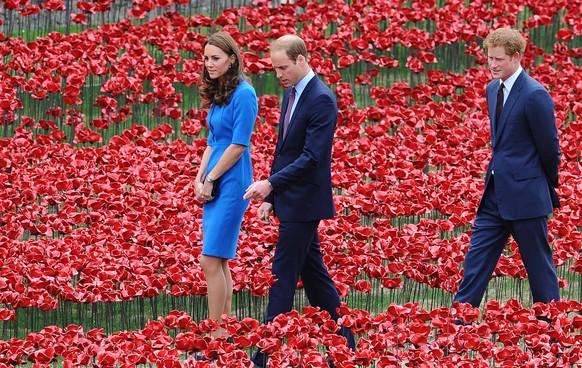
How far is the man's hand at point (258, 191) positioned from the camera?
27.4 ft

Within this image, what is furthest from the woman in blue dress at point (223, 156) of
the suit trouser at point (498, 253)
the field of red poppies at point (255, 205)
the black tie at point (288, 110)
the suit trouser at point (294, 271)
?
the suit trouser at point (498, 253)

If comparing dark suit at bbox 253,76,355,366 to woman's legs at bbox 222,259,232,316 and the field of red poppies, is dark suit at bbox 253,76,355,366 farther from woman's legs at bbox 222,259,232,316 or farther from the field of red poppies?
the field of red poppies

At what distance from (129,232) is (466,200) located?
9.63ft

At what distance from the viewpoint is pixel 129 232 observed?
10250mm

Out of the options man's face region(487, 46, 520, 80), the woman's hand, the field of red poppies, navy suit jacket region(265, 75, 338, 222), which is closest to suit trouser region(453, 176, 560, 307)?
the field of red poppies

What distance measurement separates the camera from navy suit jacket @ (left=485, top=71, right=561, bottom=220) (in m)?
8.66

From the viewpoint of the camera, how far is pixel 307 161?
27.4ft

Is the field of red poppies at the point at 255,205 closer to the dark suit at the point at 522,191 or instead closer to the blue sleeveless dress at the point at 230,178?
the dark suit at the point at 522,191

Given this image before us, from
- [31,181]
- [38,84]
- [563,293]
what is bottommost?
[563,293]

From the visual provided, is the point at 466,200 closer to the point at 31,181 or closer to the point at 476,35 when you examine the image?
the point at 31,181

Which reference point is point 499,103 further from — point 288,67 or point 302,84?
point 288,67

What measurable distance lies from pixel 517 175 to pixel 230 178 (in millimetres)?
1832

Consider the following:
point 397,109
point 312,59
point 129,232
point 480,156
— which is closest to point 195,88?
point 312,59

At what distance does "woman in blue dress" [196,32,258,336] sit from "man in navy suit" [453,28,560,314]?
5.11 ft
